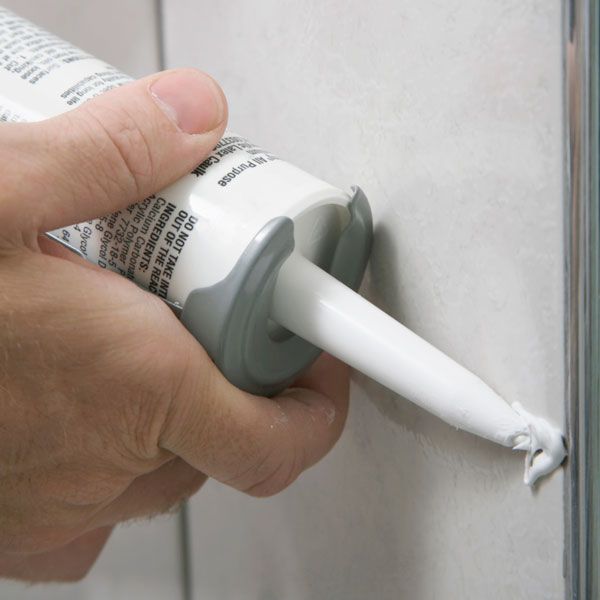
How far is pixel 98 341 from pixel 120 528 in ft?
1.12

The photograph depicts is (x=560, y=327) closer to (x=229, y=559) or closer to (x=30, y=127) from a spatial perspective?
(x=30, y=127)

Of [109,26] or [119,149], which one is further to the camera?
[109,26]

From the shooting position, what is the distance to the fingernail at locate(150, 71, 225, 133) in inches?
10.7

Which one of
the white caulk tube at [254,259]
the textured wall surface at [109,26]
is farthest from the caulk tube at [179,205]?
the textured wall surface at [109,26]

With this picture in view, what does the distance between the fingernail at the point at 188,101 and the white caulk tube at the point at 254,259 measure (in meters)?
0.01

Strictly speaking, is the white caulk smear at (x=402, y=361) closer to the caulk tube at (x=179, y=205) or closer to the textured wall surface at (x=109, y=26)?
the caulk tube at (x=179, y=205)

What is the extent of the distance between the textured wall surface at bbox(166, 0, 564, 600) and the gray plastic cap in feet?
0.06

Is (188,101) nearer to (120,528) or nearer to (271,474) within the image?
(271,474)

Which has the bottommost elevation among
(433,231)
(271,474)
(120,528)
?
(120,528)

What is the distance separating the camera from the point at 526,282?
24 cm

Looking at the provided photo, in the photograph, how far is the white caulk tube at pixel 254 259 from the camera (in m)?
0.25

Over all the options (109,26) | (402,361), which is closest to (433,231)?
(402,361)

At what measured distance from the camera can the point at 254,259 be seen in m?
0.25

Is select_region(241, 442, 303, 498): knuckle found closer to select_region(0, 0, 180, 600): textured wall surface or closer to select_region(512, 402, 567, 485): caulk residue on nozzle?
select_region(512, 402, 567, 485): caulk residue on nozzle
